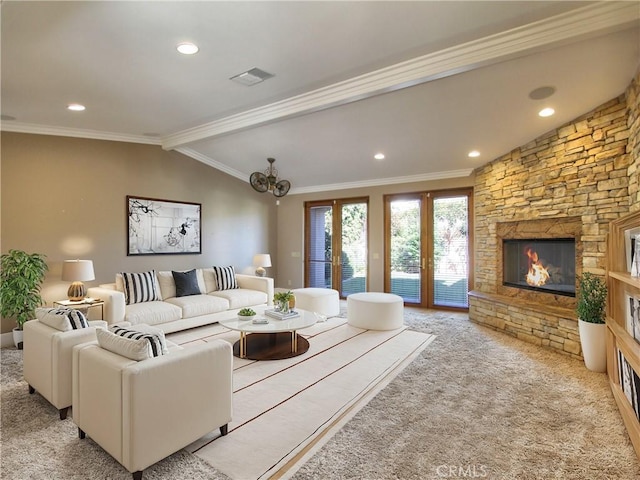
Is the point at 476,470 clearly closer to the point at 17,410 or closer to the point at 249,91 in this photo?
the point at 17,410

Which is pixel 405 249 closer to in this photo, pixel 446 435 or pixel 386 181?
pixel 386 181

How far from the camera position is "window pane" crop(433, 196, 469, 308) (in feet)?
20.4

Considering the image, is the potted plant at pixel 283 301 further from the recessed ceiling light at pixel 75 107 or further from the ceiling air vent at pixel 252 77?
the recessed ceiling light at pixel 75 107

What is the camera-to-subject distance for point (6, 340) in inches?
167

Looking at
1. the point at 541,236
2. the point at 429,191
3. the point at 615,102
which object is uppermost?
the point at 615,102

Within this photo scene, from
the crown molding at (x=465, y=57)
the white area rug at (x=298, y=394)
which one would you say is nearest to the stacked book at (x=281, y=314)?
the white area rug at (x=298, y=394)

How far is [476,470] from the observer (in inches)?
77.9

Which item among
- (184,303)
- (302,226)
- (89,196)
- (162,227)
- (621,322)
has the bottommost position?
(184,303)

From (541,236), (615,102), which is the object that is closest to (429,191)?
(541,236)

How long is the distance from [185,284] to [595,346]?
207 inches

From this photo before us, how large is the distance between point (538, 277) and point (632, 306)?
228cm

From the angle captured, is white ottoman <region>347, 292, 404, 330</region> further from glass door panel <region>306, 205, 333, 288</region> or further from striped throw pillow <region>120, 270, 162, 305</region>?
striped throw pillow <region>120, 270, 162, 305</region>

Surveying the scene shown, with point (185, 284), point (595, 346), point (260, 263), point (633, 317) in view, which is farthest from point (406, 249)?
point (633, 317)

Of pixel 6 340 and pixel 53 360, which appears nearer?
pixel 53 360
